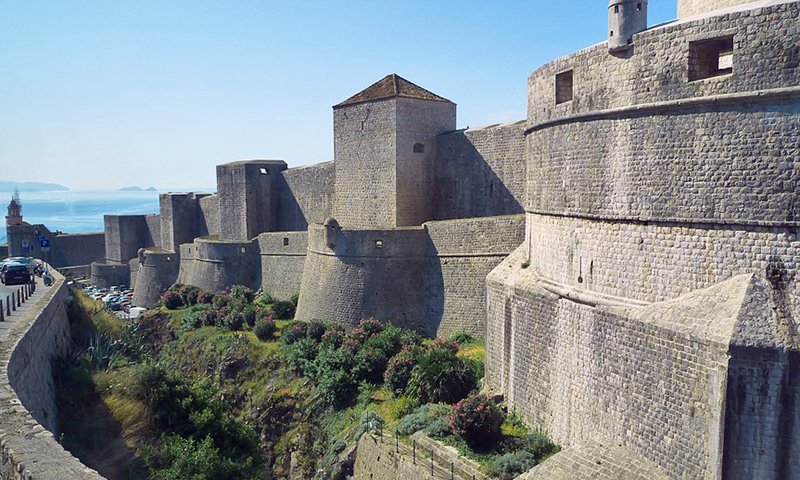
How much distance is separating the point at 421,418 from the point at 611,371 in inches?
185

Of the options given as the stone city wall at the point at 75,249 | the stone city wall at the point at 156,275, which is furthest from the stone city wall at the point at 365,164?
the stone city wall at the point at 75,249

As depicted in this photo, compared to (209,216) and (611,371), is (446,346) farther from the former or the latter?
(209,216)

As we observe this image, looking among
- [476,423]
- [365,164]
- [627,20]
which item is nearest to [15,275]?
[365,164]

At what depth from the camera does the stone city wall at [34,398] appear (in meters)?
6.07

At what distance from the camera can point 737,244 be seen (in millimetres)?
8391

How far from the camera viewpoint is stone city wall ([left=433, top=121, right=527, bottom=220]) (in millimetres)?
19797

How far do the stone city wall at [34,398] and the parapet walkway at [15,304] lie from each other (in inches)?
9.4

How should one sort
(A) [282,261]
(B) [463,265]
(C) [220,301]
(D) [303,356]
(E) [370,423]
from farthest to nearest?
(A) [282,261] < (C) [220,301] < (B) [463,265] < (D) [303,356] < (E) [370,423]

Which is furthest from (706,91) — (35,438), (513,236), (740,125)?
(35,438)

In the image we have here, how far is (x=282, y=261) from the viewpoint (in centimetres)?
→ 2606

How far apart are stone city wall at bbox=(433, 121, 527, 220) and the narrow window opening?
7791 mm

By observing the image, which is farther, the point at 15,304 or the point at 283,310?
the point at 283,310

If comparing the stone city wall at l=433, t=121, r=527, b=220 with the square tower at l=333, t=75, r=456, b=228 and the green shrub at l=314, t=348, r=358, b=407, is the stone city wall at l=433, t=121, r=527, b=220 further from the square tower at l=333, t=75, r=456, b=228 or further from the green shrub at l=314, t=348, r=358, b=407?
the green shrub at l=314, t=348, r=358, b=407

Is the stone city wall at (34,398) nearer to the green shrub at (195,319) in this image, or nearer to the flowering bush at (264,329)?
the flowering bush at (264,329)
